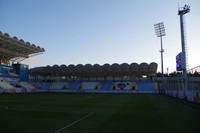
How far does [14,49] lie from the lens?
60.6 metres

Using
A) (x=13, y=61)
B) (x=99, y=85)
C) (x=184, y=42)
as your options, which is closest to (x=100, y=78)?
(x=99, y=85)

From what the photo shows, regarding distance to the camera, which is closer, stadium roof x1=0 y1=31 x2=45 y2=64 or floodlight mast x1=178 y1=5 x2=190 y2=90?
floodlight mast x1=178 y1=5 x2=190 y2=90

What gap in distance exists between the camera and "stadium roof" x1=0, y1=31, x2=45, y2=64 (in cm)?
5200

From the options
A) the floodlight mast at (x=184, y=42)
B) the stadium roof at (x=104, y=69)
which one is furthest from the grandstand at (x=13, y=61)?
the floodlight mast at (x=184, y=42)

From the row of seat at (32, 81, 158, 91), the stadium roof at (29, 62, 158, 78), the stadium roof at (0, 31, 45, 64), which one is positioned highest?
the stadium roof at (0, 31, 45, 64)

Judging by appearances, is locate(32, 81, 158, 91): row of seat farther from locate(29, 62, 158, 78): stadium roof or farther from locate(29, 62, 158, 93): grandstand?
locate(29, 62, 158, 78): stadium roof

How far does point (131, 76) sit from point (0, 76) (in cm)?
4382

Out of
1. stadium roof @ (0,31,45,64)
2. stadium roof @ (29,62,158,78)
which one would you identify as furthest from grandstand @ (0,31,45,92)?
stadium roof @ (29,62,158,78)

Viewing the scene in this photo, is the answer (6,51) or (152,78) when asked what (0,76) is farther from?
(152,78)

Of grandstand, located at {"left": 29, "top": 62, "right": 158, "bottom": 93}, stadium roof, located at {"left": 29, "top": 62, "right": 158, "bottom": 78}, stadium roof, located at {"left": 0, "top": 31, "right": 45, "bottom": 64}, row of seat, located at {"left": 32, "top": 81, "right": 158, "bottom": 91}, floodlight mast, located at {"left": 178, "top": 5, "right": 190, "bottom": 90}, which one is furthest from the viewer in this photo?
row of seat, located at {"left": 32, "top": 81, "right": 158, "bottom": 91}

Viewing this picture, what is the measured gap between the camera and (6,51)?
5816 cm

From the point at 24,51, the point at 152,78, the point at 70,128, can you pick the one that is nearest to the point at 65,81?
the point at 24,51

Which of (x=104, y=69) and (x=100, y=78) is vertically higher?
(x=104, y=69)

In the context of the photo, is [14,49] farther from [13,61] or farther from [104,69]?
[104,69]
